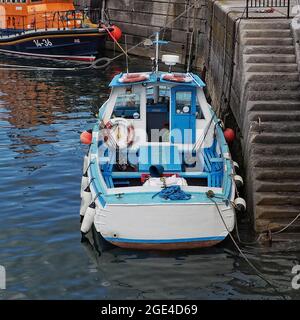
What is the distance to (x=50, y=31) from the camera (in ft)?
90.8

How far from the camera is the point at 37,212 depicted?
11.2 m

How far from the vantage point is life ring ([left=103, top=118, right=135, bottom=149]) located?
11.6 metres

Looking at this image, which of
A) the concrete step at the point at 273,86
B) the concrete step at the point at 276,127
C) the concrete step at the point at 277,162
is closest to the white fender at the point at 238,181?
the concrete step at the point at 277,162

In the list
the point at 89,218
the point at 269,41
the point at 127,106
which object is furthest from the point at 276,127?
the point at 89,218

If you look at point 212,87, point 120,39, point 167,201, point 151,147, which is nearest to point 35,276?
point 167,201

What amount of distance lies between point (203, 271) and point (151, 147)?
320cm

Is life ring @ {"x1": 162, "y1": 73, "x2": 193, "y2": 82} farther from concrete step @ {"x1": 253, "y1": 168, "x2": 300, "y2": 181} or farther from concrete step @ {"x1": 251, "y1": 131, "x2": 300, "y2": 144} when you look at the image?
concrete step @ {"x1": 253, "y1": 168, "x2": 300, "y2": 181}

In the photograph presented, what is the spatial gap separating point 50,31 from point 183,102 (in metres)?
17.0

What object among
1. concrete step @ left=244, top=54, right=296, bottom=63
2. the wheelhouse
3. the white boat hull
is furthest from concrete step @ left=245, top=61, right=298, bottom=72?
the white boat hull

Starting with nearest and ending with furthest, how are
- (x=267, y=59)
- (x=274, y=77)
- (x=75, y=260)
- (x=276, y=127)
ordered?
(x=75, y=260) → (x=276, y=127) → (x=274, y=77) → (x=267, y=59)

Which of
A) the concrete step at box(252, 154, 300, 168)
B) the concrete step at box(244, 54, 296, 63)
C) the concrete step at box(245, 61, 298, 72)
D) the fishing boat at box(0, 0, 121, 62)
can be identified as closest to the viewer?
the concrete step at box(252, 154, 300, 168)

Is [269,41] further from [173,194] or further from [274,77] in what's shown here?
[173,194]

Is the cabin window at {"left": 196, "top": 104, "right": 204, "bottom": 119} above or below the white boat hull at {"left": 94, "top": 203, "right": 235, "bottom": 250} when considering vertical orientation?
above
